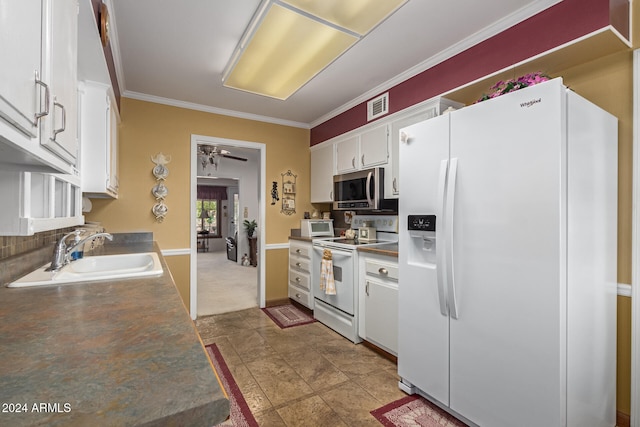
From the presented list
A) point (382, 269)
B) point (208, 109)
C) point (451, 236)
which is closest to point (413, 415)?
point (382, 269)

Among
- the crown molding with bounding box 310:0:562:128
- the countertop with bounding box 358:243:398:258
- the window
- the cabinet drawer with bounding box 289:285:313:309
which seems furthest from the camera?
the window

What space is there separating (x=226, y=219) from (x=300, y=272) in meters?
7.51

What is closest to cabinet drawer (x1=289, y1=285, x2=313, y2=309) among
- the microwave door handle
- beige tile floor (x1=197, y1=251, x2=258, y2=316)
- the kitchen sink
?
beige tile floor (x1=197, y1=251, x2=258, y2=316)

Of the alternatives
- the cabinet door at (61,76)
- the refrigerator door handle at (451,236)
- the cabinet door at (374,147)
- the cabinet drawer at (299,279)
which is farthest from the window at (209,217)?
the cabinet door at (61,76)

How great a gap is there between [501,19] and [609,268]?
1.64 meters

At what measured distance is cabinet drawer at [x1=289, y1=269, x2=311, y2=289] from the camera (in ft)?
11.8

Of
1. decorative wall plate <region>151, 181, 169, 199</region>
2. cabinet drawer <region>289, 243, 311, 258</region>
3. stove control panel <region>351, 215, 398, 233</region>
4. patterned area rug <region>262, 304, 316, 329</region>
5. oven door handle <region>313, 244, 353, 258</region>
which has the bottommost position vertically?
patterned area rug <region>262, 304, 316, 329</region>

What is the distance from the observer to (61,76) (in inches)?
34.4

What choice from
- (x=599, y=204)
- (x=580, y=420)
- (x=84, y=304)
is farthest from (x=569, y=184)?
(x=84, y=304)

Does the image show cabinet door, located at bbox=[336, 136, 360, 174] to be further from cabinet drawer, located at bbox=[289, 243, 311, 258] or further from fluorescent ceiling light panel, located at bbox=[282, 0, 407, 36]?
fluorescent ceiling light panel, located at bbox=[282, 0, 407, 36]

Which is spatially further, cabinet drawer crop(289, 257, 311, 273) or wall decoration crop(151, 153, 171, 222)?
cabinet drawer crop(289, 257, 311, 273)

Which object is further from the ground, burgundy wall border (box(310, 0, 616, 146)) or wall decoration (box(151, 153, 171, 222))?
burgundy wall border (box(310, 0, 616, 146))

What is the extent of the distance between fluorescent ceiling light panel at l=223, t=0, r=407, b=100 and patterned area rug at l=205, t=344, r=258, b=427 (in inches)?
81.9

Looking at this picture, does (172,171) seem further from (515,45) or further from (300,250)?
(515,45)
